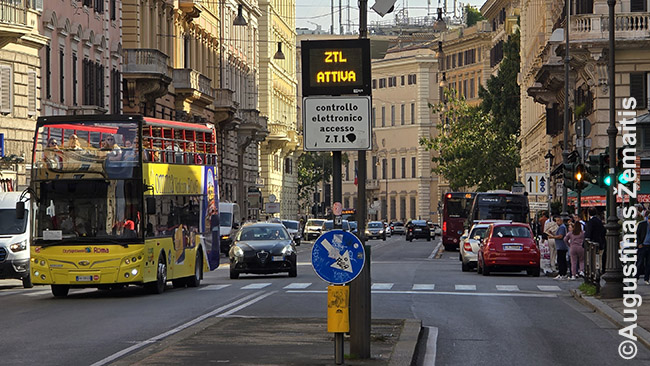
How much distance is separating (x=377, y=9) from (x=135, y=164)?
13.3 metres

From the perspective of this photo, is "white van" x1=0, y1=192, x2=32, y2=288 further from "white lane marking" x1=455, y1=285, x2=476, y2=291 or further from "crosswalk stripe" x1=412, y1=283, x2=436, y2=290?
"white lane marking" x1=455, y1=285, x2=476, y2=291

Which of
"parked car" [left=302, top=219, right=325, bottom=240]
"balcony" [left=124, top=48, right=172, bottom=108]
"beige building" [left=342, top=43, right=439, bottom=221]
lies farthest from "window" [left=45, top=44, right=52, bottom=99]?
"beige building" [left=342, top=43, right=439, bottom=221]

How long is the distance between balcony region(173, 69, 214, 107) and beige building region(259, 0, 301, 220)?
76.5 feet

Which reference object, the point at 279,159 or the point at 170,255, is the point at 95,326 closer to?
the point at 170,255

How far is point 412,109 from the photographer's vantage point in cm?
17925

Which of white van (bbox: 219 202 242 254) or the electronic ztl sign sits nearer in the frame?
the electronic ztl sign

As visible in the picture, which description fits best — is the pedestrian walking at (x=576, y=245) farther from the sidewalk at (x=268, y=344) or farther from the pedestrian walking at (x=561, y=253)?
the sidewalk at (x=268, y=344)

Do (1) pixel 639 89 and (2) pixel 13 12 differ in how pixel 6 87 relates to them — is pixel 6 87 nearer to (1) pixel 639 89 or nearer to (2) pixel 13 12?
(2) pixel 13 12

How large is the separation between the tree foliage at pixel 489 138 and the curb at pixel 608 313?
64.2m

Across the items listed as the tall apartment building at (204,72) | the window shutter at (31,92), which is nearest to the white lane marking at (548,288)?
the window shutter at (31,92)

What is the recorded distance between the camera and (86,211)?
28562 millimetres

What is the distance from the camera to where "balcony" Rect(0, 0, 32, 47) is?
4159 cm

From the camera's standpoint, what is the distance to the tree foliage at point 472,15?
162m

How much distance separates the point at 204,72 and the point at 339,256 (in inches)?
2488
